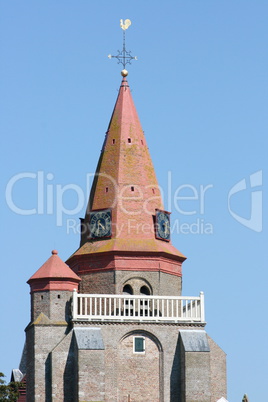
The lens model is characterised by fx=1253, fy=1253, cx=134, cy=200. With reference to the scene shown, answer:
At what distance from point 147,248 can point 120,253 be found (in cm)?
140

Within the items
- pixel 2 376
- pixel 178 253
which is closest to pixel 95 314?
pixel 178 253

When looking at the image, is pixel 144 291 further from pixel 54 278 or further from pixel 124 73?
pixel 124 73

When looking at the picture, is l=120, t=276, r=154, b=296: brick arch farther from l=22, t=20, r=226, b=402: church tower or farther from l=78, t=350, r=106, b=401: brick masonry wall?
l=78, t=350, r=106, b=401: brick masonry wall

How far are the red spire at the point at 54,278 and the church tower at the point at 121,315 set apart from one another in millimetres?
48

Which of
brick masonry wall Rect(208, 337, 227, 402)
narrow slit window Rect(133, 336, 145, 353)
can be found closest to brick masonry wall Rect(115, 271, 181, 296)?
narrow slit window Rect(133, 336, 145, 353)

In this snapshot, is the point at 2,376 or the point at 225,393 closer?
the point at 225,393

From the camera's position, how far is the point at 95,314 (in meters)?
58.8

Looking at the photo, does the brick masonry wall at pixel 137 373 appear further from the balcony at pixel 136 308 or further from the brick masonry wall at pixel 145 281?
the brick masonry wall at pixel 145 281

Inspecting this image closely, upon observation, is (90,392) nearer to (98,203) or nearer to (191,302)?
(191,302)

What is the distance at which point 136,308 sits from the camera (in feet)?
197

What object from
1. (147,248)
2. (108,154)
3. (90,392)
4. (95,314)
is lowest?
(90,392)

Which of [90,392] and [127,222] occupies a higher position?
[127,222]

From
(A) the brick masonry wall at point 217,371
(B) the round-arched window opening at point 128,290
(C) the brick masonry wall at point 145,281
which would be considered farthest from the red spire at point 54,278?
(A) the brick masonry wall at point 217,371

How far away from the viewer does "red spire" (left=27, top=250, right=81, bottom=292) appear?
195 feet
